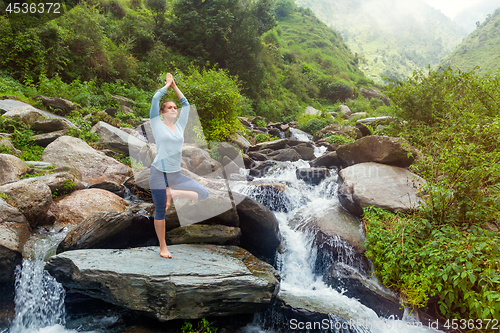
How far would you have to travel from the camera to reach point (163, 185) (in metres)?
3.59

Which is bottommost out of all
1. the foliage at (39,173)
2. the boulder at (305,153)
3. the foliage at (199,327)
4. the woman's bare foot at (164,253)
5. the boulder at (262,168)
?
the foliage at (199,327)

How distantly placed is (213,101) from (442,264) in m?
9.31

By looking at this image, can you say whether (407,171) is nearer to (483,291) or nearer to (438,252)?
(438,252)

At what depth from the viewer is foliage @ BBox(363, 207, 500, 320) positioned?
3.67m

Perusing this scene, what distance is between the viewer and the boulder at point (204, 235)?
499 centimetres

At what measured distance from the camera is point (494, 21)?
67125 millimetres

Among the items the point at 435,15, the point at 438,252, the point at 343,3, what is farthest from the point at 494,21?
the point at 435,15

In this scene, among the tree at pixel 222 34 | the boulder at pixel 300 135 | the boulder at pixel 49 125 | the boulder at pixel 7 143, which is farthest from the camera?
the tree at pixel 222 34

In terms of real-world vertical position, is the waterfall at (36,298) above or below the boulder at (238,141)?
below

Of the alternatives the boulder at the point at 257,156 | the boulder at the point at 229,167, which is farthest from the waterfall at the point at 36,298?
the boulder at the point at 257,156

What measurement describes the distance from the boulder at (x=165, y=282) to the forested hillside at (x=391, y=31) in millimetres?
105543

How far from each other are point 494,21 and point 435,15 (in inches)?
5650

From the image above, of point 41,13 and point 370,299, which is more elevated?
point 41,13

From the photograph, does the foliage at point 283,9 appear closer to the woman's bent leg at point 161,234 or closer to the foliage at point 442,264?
the foliage at point 442,264
